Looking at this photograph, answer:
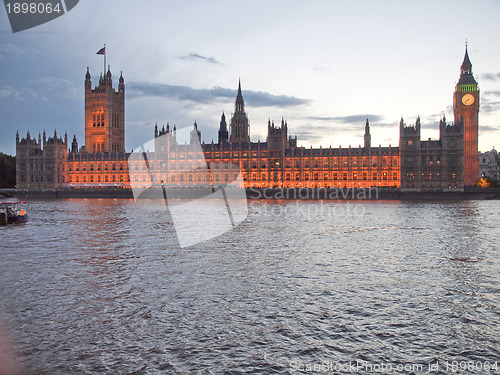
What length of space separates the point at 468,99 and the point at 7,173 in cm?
14498

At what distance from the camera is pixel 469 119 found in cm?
13062

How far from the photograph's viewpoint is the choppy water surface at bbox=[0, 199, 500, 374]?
35.6 ft

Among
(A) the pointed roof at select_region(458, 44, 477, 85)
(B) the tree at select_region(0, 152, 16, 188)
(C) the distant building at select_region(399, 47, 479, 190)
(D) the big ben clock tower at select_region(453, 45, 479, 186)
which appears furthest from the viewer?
(B) the tree at select_region(0, 152, 16, 188)

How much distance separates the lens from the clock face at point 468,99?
13088 cm

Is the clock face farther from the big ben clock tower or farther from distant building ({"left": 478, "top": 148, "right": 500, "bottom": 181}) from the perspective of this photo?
distant building ({"left": 478, "top": 148, "right": 500, "bottom": 181})

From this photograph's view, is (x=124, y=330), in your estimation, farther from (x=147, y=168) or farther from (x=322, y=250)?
(x=147, y=168)

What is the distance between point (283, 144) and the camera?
4884 inches

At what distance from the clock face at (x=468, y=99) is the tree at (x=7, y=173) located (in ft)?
469

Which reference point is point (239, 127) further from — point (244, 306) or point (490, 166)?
point (244, 306)

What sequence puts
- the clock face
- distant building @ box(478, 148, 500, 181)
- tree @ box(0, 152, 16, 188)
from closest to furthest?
the clock face < tree @ box(0, 152, 16, 188) < distant building @ box(478, 148, 500, 181)

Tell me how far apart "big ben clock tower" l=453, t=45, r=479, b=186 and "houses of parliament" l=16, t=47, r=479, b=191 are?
263 millimetres

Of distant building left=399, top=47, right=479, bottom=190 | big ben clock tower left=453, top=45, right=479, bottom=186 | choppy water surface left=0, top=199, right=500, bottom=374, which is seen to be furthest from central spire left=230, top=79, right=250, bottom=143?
choppy water surface left=0, top=199, right=500, bottom=374

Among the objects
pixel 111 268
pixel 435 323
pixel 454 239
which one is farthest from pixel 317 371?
pixel 454 239

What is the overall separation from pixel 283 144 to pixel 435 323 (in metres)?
112
